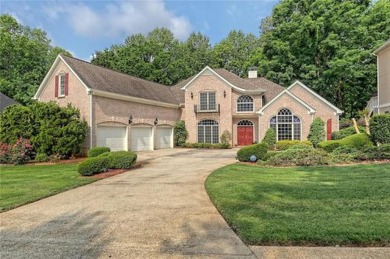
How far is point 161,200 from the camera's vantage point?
277 inches

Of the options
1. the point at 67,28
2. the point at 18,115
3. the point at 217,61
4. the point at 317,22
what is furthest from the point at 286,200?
the point at 217,61

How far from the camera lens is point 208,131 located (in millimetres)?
27750

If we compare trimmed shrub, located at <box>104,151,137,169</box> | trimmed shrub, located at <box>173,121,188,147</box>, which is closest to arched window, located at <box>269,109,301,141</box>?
trimmed shrub, located at <box>173,121,188,147</box>

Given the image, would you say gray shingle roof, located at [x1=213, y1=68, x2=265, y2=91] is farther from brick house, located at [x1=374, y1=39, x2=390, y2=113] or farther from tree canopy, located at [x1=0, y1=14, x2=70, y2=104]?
tree canopy, located at [x1=0, y1=14, x2=70, y2=104]

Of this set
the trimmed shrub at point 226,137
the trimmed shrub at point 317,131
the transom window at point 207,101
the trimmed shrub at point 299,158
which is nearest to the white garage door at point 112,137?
the transom window at point 207,101

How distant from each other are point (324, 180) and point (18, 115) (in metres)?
16.5

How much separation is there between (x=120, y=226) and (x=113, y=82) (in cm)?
1812

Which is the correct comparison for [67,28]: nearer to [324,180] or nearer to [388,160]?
[324,180]

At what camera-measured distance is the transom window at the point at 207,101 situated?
27.5 metres

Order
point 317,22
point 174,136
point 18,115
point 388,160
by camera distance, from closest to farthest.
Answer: point 388,160
point 18,115
point 174,136
point 317,22

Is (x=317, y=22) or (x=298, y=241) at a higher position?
(x=317, y=22)

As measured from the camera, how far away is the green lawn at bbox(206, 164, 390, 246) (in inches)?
169

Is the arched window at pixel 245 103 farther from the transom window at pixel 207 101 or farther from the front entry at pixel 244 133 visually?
the transom window at pixel 207 101

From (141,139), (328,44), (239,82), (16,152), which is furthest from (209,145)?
(328,44)
